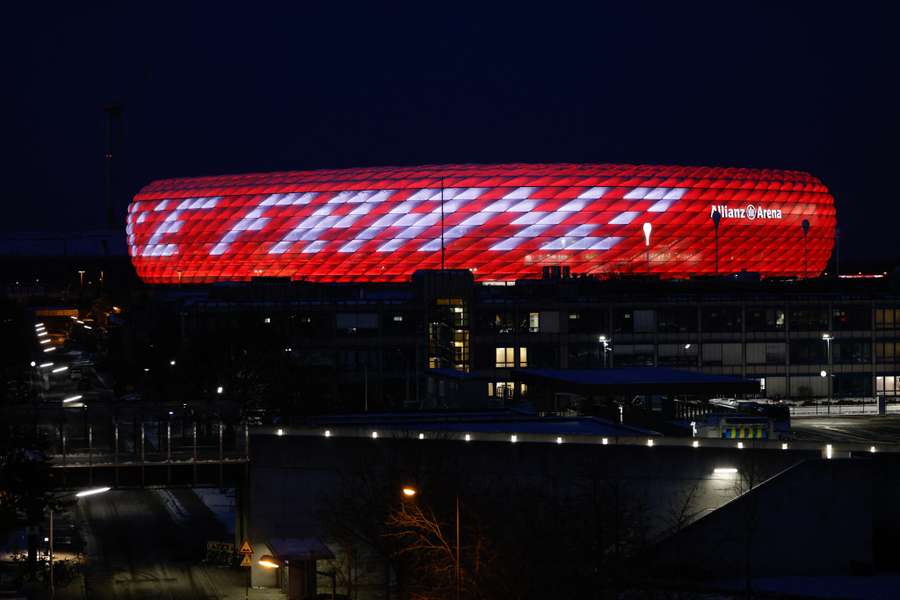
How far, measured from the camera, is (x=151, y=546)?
43.2 metres

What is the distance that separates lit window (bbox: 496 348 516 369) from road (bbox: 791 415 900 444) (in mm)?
20290

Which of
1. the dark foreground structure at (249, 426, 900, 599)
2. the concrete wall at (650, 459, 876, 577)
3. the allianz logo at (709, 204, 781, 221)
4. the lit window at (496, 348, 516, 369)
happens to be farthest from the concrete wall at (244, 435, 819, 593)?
the allianz logo at (709, 204, 781, 221)

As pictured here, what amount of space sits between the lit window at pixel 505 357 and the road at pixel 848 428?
20290mm

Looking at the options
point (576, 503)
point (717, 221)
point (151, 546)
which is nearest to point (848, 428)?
point (576, 503)

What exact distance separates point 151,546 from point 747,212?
100350 mm

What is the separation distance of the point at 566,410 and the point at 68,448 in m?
26.2

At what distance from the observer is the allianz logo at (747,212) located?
134 meters

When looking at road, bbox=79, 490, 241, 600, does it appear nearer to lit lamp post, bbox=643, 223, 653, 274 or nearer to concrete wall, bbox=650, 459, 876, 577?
concrete wall, bbox=650, 459, 876, 577

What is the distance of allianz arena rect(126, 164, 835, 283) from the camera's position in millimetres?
129375

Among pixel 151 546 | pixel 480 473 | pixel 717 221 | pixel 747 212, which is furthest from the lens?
pixel 747 212

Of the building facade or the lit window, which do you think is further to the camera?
the lit window

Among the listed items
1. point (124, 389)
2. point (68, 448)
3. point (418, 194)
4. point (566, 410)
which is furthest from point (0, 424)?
point (418, 194)

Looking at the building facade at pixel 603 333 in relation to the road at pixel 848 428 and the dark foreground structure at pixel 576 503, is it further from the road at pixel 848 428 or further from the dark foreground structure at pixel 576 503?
the dark foreground structure at pixel 576 503

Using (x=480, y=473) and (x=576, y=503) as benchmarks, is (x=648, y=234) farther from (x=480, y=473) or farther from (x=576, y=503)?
(x=576, y=503)
